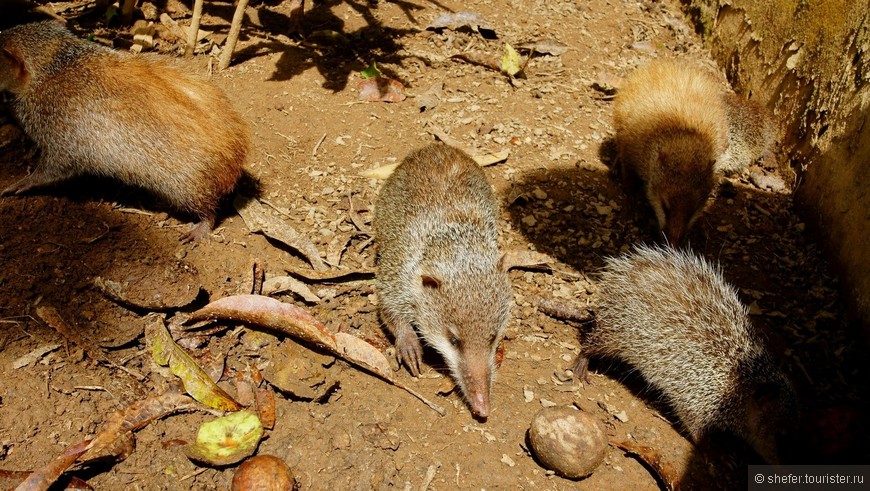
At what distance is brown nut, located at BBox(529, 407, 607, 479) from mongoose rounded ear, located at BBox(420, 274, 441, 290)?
42.6 inches

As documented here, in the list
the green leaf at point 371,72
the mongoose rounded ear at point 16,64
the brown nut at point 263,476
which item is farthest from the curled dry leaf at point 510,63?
the brown nut at point 263,476

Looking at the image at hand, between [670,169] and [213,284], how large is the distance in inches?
158

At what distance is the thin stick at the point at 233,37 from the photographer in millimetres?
5566

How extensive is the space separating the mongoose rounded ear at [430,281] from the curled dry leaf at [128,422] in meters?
1.64

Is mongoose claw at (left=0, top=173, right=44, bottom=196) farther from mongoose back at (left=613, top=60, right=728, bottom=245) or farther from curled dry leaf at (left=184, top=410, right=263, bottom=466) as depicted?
mongoose back at (left=613, top=60, right=728, bottom=245)

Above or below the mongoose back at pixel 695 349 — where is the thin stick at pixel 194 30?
above

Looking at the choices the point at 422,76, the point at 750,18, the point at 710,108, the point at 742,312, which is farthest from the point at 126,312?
the point at 750,18

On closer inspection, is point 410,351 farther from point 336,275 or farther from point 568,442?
point 568,442

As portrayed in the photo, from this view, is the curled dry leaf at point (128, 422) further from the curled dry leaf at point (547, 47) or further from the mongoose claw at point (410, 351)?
the curled dry leaf at point (547, 47)

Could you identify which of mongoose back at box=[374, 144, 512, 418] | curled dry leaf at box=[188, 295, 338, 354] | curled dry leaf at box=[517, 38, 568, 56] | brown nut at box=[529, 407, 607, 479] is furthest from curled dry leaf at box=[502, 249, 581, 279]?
curled dry leaf at box=[517, 38, 568, 56]

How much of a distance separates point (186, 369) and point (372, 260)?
1712 millimetres

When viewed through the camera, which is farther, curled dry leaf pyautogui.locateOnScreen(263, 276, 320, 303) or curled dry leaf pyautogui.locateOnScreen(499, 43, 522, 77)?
curled dry leaf pyautogui.locateOnScreen(499, 43, 522, 77)

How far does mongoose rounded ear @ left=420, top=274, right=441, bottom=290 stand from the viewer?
4.00 m

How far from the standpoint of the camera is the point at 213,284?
433 centimetres
